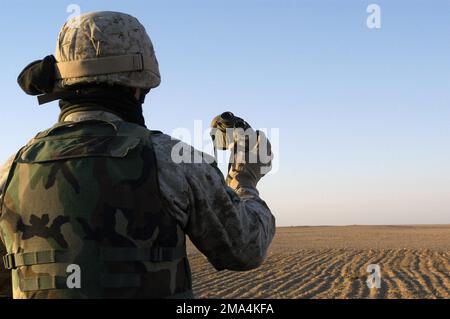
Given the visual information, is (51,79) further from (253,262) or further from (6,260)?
(253,262)

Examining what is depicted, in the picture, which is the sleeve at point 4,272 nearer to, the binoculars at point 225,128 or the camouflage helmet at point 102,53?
the camouflage helmet at point 102,53

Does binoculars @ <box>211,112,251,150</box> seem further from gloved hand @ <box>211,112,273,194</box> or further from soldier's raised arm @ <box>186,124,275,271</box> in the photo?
soldier's raised arm @ <box>186,124,275,271</box>

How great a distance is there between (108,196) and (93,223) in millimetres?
95

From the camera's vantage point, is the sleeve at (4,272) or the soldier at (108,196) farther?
the sleeve at (4,272)

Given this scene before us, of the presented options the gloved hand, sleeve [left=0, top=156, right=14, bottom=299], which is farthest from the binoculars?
sleeve [left=0, top=156, right=14, bottom=299]

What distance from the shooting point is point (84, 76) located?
2264 millimetres

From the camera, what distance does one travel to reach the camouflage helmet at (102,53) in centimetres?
226

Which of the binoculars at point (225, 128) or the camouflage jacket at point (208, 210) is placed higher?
the binoculars at point (225, 128)

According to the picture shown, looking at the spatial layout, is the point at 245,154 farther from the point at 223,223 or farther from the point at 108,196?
the point at 108,196

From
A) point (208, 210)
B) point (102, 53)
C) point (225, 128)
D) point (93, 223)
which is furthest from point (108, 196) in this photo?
point (225, 128)

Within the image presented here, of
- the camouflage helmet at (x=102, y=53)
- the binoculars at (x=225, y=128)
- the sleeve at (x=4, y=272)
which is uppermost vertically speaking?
the camouflage helmet at (x=102, y=53)

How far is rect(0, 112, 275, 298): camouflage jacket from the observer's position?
84.2 inches

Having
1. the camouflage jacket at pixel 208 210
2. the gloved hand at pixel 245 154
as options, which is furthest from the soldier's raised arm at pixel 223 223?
the gloved hand at pixel 245 154

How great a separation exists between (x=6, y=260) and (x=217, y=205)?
0.73m
